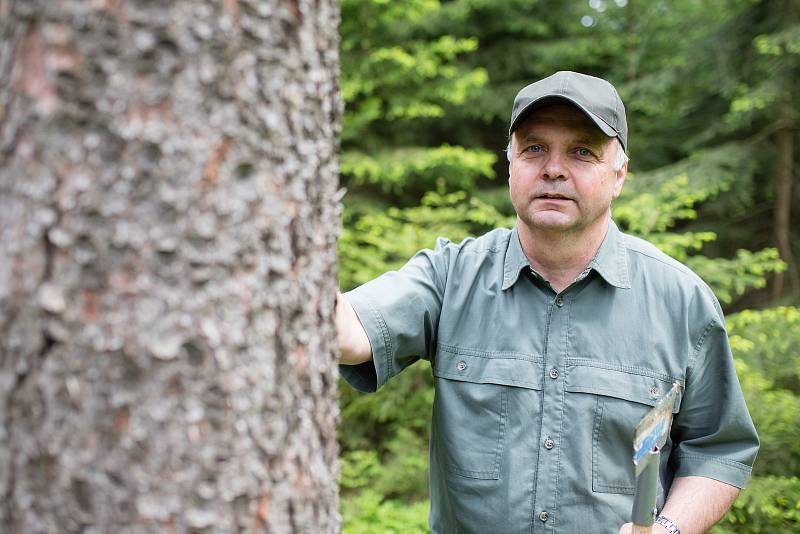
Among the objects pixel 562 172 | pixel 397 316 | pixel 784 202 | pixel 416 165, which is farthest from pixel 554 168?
pixel 784 202

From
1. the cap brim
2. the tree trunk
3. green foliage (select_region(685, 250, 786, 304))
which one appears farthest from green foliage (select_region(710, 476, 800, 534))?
the tree trunk

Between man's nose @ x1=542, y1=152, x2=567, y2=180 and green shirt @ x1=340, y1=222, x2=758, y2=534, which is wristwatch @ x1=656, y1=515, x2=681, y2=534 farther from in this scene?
man's nose @ x1=542, y1=152, x2=567, y2=180

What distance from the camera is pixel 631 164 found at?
870 cm

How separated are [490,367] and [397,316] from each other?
0.38 m

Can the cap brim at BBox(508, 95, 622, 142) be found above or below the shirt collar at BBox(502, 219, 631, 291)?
above

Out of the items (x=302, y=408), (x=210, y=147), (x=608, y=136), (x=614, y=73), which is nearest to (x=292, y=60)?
(x=210, y=147)

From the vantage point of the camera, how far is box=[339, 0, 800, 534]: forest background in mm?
4156

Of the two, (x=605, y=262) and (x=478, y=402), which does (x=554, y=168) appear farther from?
(x=478, y=402)

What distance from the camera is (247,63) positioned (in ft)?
3.83

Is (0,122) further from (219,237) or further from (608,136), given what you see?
(608,136)

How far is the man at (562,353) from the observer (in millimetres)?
2277

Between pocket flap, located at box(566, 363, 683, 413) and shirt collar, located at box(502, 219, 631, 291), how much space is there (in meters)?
0.31

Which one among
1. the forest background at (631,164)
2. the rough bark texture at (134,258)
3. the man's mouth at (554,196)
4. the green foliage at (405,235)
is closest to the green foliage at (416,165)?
the forest background at (631,164)

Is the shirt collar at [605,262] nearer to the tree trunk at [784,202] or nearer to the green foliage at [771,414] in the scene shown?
the green foliage at [771,414]
